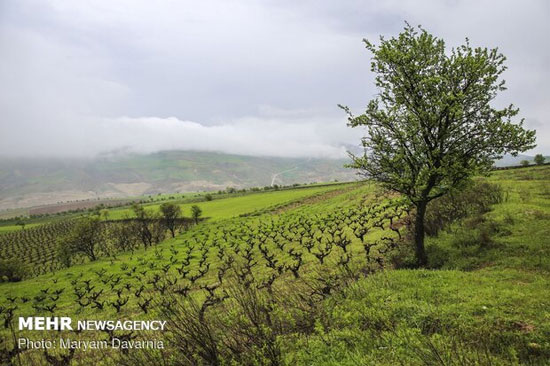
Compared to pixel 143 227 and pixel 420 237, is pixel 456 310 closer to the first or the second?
pixel 420 237

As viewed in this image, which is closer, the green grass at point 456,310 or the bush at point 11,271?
the green grass at point 456,310

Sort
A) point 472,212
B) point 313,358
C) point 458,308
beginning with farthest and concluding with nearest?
point 472,212, point 458,308, point 313,358

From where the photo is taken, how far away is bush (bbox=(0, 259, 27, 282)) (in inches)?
2365

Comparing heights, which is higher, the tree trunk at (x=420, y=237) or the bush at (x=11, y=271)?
the tree trunk at (x=420, y=237)

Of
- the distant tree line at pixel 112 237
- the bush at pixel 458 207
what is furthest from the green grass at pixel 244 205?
the bush at pixel 458 207

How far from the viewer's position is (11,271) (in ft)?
201

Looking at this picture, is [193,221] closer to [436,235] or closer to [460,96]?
[436,235]

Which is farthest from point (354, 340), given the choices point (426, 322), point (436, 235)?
point (436, 235)

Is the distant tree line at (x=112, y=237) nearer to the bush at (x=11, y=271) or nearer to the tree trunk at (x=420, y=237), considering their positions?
the bush at (x=11, y=271)

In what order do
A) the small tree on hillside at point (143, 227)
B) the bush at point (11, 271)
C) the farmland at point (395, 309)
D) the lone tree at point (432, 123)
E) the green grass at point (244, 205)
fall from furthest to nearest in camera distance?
the green grass at point (244, 205) → the small tree on hillside at point (143, 227) → the bush at point (11, 271) → the lone tree at point (432, 123) → the farmland at point (395, 309)

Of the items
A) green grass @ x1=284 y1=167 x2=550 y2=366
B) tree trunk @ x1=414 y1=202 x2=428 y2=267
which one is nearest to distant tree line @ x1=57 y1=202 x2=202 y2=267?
tree trunk @ x1=414 y1=202 x2=428 y2=267

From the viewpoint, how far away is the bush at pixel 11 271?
60.1 metres

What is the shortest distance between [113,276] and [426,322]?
176ft

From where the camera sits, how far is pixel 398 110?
20.9m
